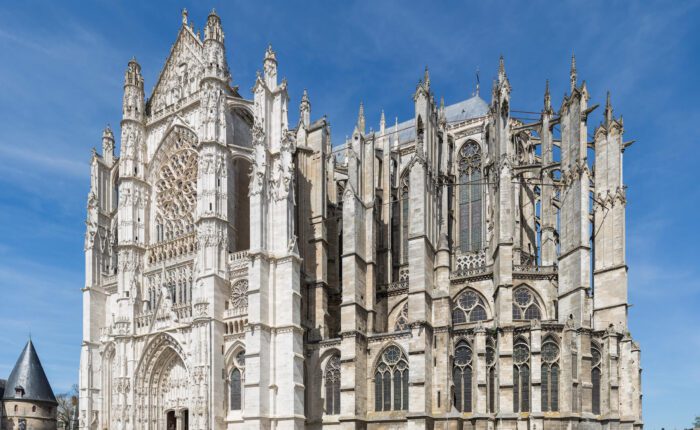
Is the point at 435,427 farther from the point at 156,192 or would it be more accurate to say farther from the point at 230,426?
the point at 156,192

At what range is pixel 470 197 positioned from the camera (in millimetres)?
37125

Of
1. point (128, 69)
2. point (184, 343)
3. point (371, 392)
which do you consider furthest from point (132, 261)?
point (371, 392)

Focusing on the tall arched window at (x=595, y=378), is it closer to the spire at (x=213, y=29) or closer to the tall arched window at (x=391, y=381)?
the tall arched window at (x=391, y=381)

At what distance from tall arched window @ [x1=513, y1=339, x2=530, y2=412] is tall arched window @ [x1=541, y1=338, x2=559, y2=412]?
2.17 feet

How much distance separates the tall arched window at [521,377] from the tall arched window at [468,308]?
3200 millimetres

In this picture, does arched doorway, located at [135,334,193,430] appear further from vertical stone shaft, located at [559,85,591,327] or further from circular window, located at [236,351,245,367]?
vertical stone shaft, located at [559,85,591,327]

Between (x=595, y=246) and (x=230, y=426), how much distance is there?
20.0 m

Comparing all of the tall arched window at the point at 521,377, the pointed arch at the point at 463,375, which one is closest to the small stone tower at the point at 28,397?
the pointed arch at the point at 463,375

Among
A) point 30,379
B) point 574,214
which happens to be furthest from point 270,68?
point 30,379

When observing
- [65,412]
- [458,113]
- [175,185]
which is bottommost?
[65,412]

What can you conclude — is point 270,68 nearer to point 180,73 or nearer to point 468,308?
point 180,73

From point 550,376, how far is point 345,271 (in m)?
10.5

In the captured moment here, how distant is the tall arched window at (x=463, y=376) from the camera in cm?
2905

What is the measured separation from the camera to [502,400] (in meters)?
27.5
